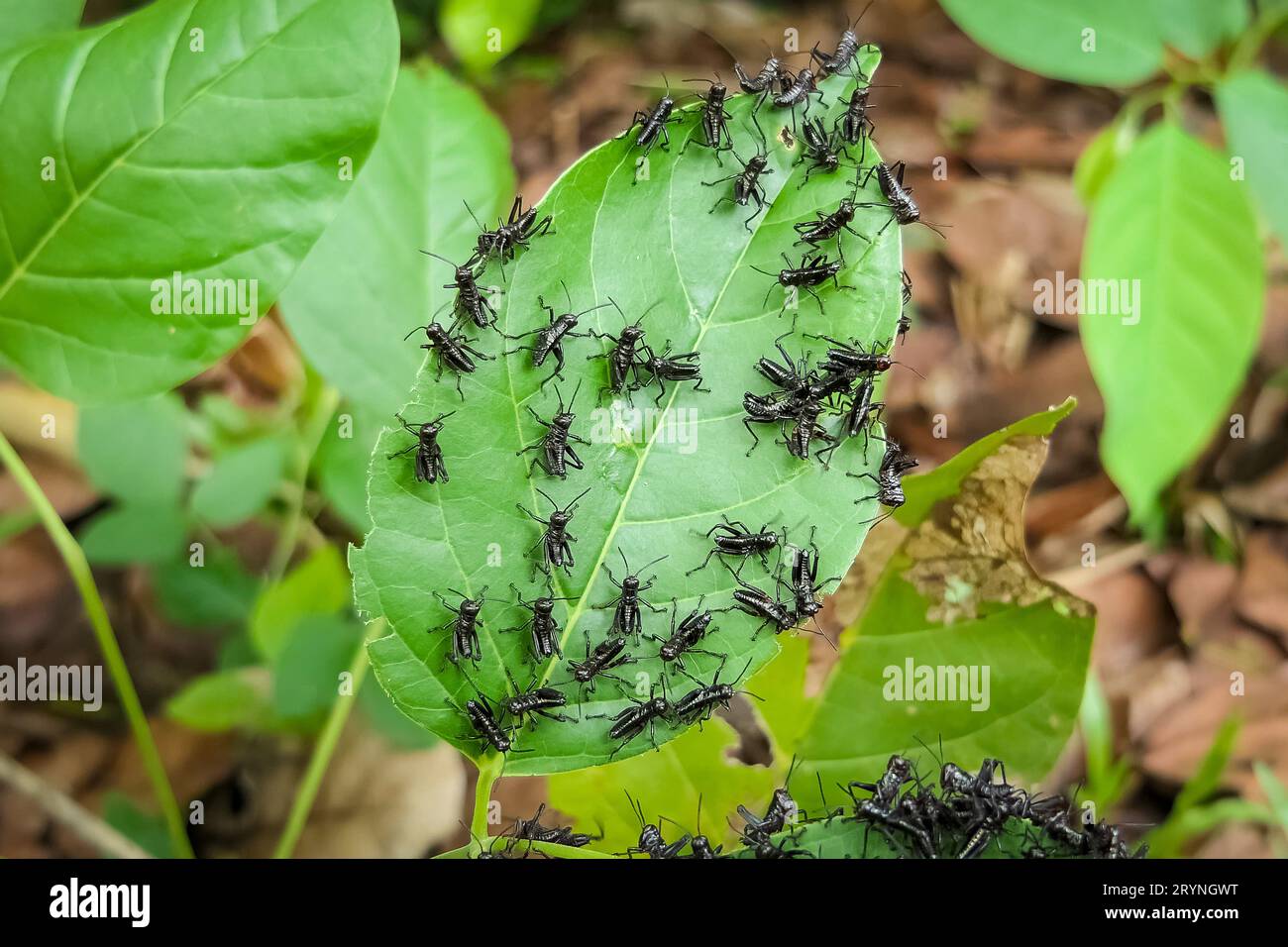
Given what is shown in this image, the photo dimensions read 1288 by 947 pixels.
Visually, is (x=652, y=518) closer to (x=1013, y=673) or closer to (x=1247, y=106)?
(x=1013, y=673)

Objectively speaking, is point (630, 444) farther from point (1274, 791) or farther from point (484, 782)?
point (1274, 791)

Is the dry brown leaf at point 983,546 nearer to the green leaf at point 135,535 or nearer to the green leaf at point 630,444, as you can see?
the green leaf at point 630,444

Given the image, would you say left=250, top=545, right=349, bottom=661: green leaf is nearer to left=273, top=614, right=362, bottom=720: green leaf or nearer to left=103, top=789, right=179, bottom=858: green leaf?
left=273, top=614, right=362, bottom=720: green leaf

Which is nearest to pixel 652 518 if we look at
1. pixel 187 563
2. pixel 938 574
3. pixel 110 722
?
pixel 938 574

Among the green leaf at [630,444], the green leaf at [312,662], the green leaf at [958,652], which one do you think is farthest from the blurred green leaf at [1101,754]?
the green leaf at [312,662]

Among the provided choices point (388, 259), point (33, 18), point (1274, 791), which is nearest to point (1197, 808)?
point (1274, 791)
